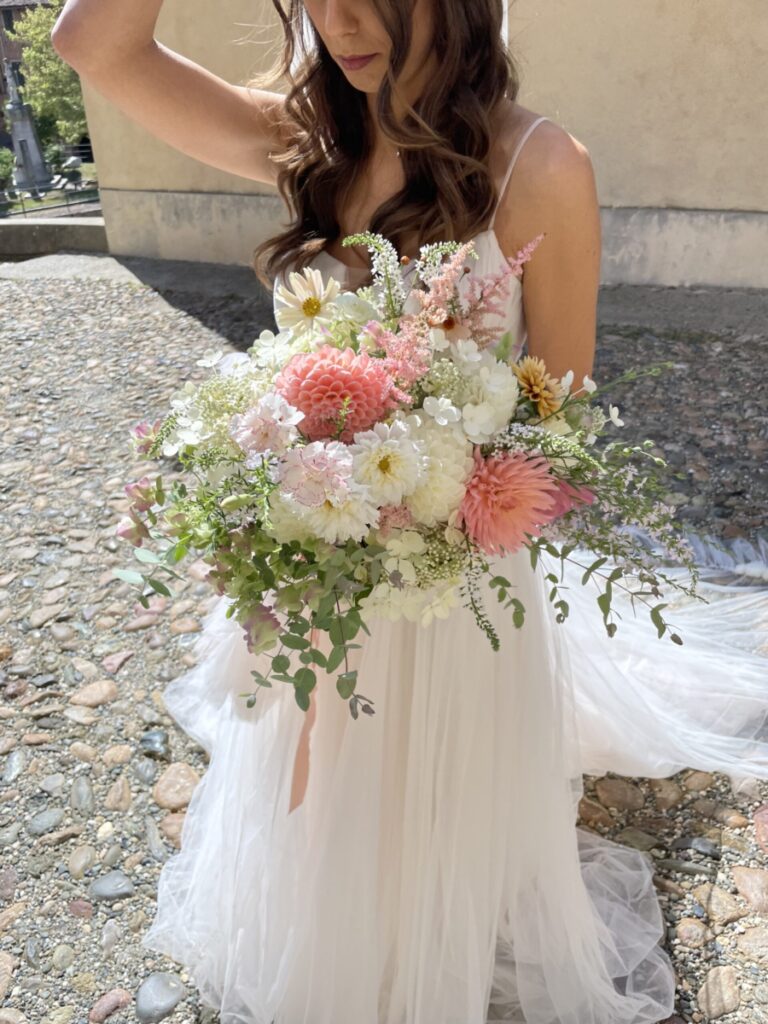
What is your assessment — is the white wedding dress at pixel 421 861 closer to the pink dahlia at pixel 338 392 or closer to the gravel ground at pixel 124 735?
the gravel ground at pixel 124 735

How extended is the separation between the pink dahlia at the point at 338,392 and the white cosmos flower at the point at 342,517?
4.4 inches

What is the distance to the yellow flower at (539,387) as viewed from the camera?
4.30 ft

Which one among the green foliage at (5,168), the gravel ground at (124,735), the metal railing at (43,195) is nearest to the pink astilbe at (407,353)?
the gravel ground at (124,735)

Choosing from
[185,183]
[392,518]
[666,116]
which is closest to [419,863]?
[392,518]

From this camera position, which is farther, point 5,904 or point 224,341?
point 224,341

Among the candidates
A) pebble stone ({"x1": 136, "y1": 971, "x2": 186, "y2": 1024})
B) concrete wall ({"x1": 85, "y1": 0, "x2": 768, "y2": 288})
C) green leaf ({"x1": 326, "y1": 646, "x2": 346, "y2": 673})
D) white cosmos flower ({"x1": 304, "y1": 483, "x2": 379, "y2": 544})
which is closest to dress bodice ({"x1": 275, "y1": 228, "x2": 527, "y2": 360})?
white cosmos flower ({"x1": 304, "y1": 483, "x2": 379, "y2": 544})

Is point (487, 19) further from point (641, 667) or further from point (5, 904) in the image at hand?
point (5, 904)

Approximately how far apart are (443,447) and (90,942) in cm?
180

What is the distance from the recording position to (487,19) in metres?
1.59

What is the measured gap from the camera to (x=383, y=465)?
117 centimetres

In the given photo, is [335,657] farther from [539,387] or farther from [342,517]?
[539,387]

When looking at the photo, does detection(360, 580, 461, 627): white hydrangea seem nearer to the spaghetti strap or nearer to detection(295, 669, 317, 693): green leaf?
detection(295, 669, 317, 693): green leaf

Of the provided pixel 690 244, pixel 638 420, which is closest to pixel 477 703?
pixel 638 420

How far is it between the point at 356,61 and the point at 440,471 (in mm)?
959
